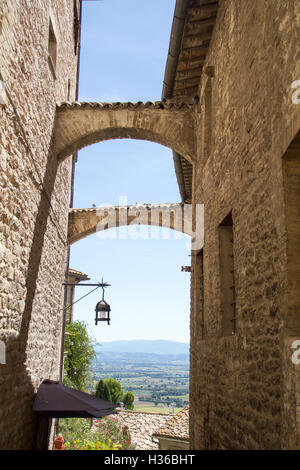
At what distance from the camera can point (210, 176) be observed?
699cm

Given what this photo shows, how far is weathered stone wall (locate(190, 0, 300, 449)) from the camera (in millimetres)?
3689

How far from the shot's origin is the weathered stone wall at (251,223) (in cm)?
369

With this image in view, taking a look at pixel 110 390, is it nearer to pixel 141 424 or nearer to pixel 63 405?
pixel 141 424

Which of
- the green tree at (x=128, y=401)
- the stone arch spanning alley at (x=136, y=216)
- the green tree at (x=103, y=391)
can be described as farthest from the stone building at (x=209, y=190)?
the green tree at (x=128, y=401)

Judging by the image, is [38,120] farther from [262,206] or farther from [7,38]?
[262,206]

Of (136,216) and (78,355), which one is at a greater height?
(136,216)

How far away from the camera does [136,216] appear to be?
13.4 meters

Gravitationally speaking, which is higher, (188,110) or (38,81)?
(188,110)

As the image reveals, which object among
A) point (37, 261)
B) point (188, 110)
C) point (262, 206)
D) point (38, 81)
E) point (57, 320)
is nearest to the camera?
point (262, 206)

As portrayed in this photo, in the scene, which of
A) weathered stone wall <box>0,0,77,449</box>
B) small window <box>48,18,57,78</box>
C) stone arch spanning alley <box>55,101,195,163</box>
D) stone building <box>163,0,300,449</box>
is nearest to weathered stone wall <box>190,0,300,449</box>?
stone building <box>163,0,300,449</box>

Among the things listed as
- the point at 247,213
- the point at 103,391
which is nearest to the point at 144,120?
the point at 247,213

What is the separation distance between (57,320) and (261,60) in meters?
6.41

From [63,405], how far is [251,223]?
3.89m
